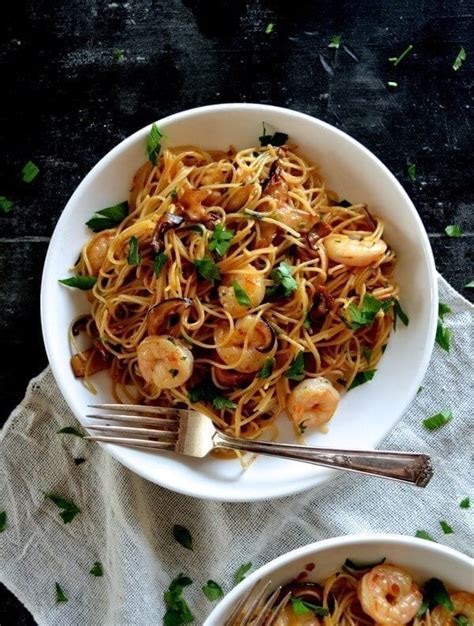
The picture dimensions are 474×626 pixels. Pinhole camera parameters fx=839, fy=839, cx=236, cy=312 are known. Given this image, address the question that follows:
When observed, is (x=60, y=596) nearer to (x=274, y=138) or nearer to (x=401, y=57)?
(x=274, y=138)

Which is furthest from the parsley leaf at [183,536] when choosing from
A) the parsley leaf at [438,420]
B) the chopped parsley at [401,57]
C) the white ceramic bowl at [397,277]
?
the chopped parsley at [401,57]

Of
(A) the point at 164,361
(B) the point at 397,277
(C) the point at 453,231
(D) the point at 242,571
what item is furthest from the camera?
(C) the point at 453,231

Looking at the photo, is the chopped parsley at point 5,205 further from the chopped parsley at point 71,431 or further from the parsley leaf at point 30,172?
the chopped parsley at point 71,431

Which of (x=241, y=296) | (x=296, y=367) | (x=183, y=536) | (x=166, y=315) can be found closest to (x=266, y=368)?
(x=296, y=367)

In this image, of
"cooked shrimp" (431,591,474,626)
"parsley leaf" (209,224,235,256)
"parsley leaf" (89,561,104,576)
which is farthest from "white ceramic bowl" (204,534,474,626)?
"parsley leaf" (209,224,235,256)

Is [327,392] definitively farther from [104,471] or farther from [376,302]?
[104,471]

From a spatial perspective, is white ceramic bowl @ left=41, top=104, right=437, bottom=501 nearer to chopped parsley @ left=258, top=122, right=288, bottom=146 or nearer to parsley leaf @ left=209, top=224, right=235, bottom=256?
chopped parsley @ left=258, top=122, right=288, bottom=146
